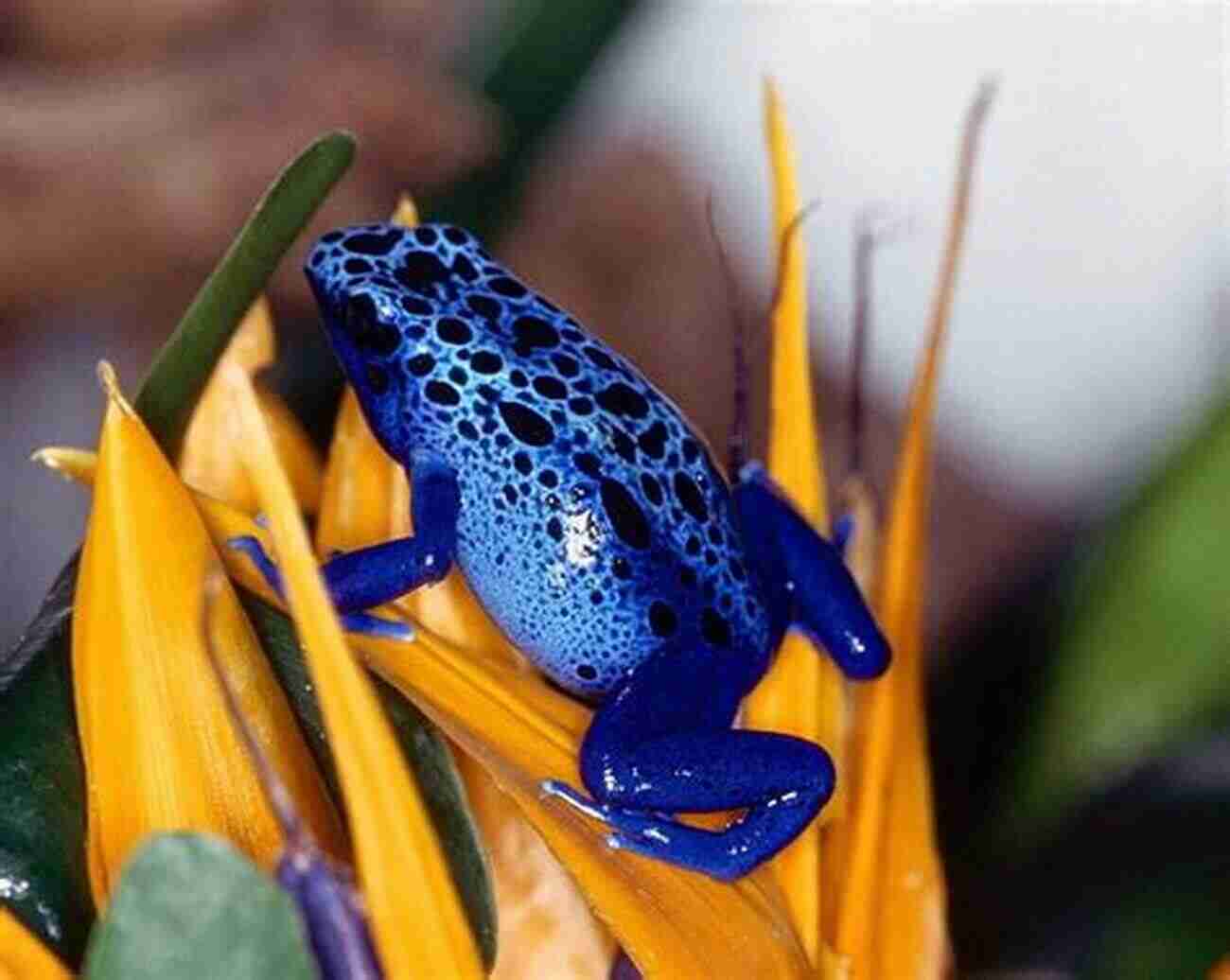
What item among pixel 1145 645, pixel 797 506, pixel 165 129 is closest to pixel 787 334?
pixel 797 506

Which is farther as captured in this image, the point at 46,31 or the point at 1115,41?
the point at 1115,41

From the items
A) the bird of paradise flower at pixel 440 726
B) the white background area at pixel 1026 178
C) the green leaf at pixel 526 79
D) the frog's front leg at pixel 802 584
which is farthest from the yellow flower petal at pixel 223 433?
the white background area at pixel 1026 178

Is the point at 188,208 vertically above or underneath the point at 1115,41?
underneath

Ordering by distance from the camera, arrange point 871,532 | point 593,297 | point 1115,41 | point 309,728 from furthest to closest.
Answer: point 1115,41 → point 593,297 → point 871,532 → point 309,728

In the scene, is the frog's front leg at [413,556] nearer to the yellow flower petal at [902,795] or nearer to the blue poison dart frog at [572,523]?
the blue poison dart frog at [572,523]

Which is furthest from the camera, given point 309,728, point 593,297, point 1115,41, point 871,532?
point 1115,41

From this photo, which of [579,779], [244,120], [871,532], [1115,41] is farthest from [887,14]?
[579,779]

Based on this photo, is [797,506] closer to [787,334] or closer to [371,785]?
[787,334]

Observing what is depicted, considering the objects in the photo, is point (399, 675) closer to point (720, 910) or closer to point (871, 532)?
point (720, 910)
